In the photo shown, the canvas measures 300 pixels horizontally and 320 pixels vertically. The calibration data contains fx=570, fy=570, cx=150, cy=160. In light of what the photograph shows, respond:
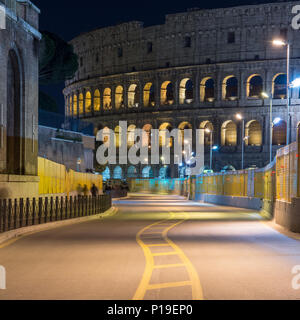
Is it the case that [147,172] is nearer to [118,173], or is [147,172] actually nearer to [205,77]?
[118,173]

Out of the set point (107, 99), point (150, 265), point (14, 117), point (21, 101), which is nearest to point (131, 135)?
point (107, 99)

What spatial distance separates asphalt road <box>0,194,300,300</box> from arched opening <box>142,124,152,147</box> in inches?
3783

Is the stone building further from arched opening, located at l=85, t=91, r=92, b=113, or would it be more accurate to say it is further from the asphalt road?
arched opening, located at l=85, t=91, r=92, b=113

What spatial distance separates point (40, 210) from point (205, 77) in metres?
90.0

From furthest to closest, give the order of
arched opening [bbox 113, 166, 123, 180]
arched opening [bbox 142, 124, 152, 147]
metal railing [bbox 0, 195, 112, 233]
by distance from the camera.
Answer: arched opening [bbox 113, 166, 123, 180], arched opening [bbox 142, 124, 152, 147], metal railing [bbox 0, 195, 112, 233]

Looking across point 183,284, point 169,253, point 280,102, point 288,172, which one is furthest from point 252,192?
point 280,102

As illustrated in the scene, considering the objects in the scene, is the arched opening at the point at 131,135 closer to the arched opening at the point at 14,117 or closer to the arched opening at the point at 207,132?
the arched opening at the point at 207,132

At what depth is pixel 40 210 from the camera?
22797mm

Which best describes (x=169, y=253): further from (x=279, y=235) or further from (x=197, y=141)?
(x=197, y=141)

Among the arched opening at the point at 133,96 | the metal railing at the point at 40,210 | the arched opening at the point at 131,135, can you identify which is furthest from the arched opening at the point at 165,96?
the metal railing at the point at 40,210

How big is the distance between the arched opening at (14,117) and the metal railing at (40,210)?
393cm

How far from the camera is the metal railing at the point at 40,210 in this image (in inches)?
762

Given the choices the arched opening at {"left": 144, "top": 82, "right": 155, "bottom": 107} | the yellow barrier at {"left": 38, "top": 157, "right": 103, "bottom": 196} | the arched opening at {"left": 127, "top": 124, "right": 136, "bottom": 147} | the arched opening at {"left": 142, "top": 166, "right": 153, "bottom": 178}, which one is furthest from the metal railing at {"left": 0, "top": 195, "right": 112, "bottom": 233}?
the arched opening at {"left": 127, "top": 124, "right": 136, "bottom": 147}

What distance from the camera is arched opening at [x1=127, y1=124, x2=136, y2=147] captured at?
392 feet
